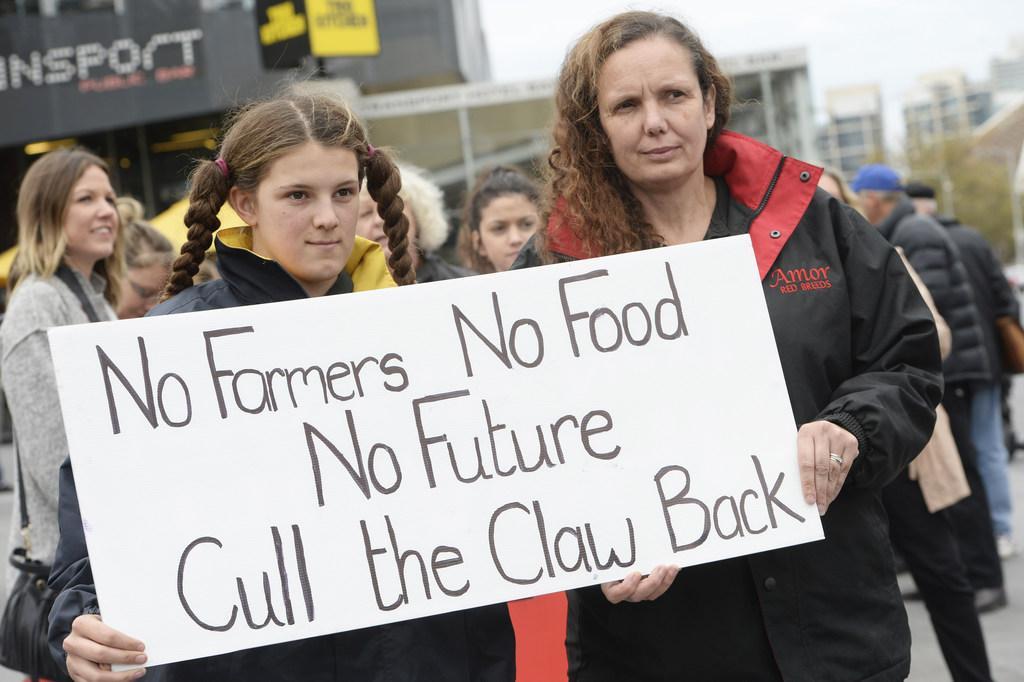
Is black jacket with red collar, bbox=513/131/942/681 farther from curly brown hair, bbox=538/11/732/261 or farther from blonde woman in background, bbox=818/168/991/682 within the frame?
blonde woman in background, bbox=818/168/991/682

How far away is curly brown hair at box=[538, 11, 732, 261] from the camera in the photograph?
2.28 meters

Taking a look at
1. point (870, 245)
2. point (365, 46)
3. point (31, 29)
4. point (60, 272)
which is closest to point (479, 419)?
point (870, 245)

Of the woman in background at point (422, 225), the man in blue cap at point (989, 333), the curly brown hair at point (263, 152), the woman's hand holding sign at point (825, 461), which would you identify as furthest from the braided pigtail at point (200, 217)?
the man in blue cap at point (989, 333)

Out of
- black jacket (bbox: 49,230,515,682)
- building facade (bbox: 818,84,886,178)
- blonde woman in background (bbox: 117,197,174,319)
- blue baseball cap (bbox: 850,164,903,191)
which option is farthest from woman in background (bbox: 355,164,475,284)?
building facade (bbox: 818,84,886,178)

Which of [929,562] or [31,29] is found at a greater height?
[31,29]

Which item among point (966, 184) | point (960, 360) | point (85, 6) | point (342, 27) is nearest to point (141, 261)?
point (960, 360)

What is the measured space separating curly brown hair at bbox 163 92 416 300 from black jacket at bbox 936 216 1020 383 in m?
4.46

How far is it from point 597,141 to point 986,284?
4295 millimetres

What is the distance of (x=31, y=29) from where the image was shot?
58.5 ft

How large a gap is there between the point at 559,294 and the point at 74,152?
2110 millimetres

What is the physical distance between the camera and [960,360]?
18.2 feet

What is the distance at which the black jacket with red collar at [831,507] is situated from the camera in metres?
2.12

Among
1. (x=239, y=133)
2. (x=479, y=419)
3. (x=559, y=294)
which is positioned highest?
(x=239, y=133)

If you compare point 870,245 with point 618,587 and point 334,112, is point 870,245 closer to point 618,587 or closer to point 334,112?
point 618,587
